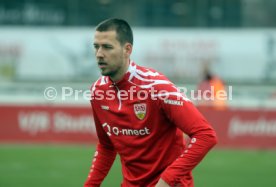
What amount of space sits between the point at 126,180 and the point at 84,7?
74.2ft

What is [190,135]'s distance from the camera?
4.98m

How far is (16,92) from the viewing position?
2455cm

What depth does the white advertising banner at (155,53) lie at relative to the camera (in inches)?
1049

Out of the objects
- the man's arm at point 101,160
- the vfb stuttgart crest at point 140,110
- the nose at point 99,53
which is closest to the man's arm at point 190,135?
the vfb stuttgart crest at point 140,110

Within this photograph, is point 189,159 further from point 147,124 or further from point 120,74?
point 120,74

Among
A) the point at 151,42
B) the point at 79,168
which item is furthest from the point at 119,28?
the point at 151,42

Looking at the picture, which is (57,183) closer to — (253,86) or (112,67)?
(112,67)

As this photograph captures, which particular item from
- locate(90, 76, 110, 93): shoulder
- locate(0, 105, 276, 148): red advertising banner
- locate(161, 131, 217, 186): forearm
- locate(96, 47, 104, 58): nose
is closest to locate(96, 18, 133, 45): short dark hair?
locate(96, 47, 104, 58): nose

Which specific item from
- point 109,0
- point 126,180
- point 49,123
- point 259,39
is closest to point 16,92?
point 109,0

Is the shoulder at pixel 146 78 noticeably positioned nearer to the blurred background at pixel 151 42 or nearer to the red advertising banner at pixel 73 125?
the red advertising banner at pixel 73 125

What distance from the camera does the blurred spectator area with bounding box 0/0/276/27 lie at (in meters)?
27.3

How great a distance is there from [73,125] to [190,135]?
42.2 ft

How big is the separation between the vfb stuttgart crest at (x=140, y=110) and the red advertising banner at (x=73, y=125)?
1209 cm

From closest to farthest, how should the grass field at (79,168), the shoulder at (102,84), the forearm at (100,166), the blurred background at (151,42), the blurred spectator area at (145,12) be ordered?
the shoulder at (102,84) → the forearm at (100,166) → the grass field at (79,168) → the blurred background at (151,42) → the blurred spectator area at (145,12)
